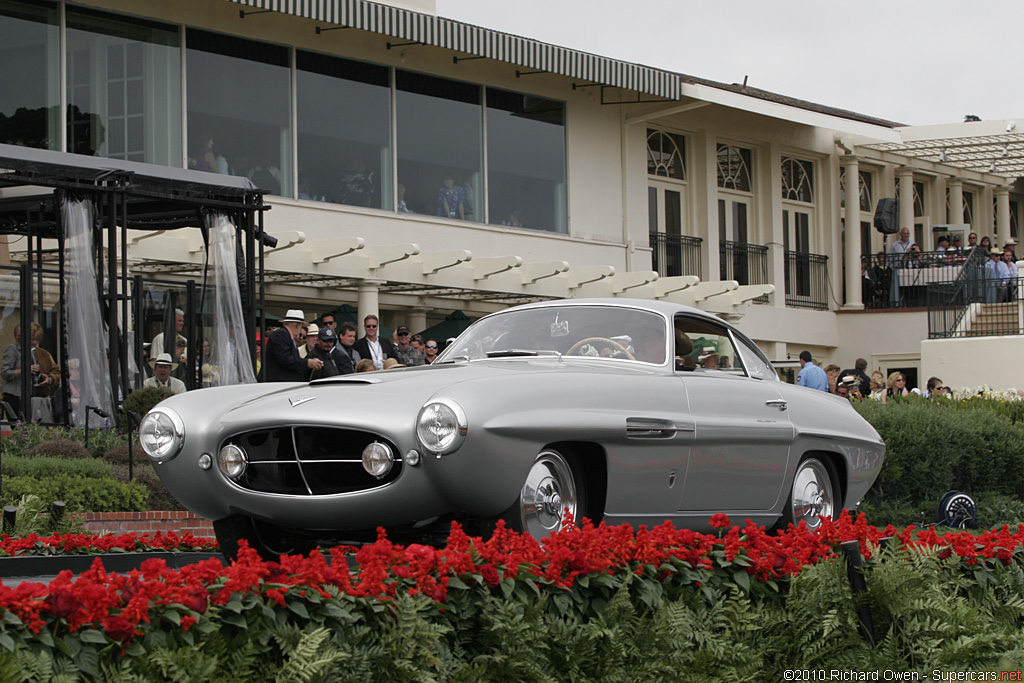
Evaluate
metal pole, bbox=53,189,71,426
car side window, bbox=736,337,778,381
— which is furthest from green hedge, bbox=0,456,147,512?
car side window, bbox=736,337,778,381

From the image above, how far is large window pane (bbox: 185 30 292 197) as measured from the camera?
65.0 ft

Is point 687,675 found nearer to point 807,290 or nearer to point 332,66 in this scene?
point 332,66

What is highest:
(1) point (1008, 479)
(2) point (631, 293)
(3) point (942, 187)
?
(3) point (942, 187)

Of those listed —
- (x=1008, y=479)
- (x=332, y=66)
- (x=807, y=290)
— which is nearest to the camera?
(x=1008, y=479)

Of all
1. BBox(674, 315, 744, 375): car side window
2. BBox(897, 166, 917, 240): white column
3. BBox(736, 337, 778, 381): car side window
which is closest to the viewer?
BBox(674, 315, 744, 375): car side window

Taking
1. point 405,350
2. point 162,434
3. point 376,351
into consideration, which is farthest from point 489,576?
point 405,350

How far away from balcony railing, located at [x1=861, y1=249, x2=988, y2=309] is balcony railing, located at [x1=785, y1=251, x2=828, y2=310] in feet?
3.67

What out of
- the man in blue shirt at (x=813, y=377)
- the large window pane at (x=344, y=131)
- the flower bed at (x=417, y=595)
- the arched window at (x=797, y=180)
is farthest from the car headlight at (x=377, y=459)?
the arched window at (x=797, y=180)

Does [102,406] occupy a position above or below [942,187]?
below

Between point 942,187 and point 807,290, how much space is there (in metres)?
6.94

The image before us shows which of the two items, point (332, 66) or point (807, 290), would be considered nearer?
point (332, 66)

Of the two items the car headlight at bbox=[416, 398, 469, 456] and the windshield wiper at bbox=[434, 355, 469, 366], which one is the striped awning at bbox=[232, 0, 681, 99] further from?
the car headlight at bbox=[416, 398, 469, 456]

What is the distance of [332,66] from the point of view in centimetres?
2161

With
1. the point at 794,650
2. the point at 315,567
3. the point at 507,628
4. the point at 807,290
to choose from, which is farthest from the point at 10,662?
the point at 807,290
